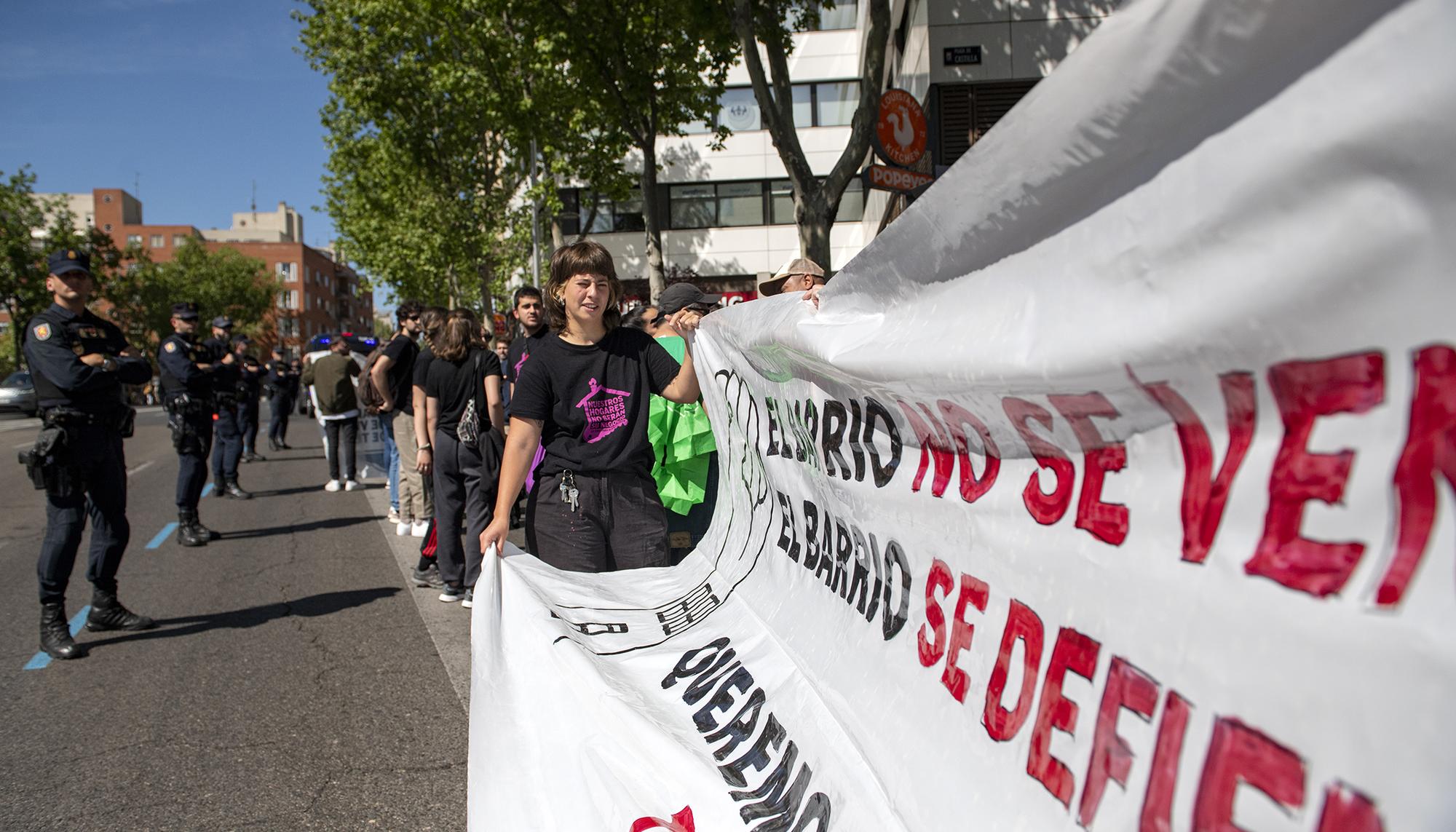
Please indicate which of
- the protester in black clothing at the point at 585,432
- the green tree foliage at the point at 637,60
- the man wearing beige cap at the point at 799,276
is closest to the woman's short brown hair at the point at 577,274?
the protester in black clothing at the point at 585,432

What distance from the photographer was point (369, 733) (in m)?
4.20

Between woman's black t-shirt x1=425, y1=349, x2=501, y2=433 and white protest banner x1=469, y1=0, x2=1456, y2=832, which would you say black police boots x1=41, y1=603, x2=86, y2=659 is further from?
white protest banner x1=469, y1=0, x2=1456, y2=832

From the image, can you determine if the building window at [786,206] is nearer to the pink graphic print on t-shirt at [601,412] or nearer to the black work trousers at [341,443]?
the black work trousers at [341,443]

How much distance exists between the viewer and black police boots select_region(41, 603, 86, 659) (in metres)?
5.36

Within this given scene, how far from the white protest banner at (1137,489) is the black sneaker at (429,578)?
4561 mm

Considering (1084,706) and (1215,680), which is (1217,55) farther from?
(1084,706)

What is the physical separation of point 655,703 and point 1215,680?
1666mm

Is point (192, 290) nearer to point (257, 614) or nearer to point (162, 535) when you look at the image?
point (162, 535)

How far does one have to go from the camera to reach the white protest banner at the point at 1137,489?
997mm

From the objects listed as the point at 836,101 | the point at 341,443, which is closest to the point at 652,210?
the point at 341,443

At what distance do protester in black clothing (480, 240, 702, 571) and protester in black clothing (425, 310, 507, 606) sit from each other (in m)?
2.53

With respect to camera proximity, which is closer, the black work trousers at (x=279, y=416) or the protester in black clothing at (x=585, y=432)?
the protester in black clothing at (x=585, y=432)

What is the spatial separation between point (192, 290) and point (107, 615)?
316 feet

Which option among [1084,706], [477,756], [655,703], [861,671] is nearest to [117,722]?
[477,756]
